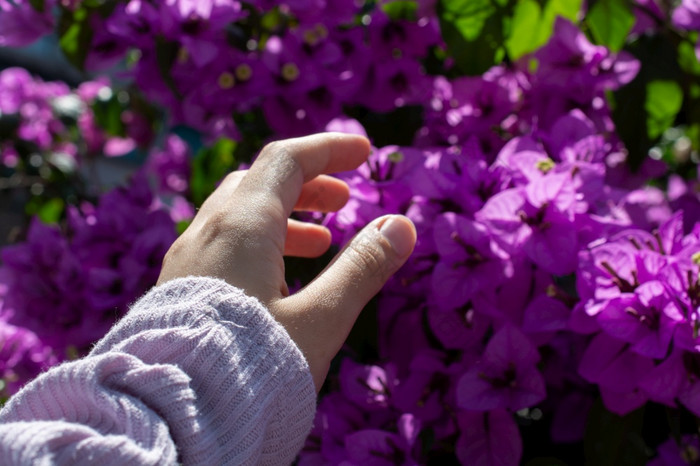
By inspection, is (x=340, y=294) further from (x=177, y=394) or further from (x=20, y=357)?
(x=20, y=357)

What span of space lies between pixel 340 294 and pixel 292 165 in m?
0.11

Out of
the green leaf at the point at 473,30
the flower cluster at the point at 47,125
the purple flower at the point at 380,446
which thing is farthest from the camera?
the flower cluster at the point at 47,125

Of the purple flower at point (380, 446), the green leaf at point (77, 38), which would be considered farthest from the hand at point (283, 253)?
the green leaf at point (77, 38)

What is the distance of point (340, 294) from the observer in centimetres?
52

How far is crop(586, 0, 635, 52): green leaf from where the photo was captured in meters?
0.82

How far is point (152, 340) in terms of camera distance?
1.48 ft

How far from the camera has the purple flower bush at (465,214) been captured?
1.98 ft

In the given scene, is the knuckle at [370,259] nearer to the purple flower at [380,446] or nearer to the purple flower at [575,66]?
the purple flower at [380,446]

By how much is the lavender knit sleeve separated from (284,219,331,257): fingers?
16cm

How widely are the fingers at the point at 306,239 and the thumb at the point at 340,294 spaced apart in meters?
0.10

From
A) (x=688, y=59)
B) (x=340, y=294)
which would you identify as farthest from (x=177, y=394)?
(x=688, y=59)

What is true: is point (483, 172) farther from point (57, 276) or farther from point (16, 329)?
point (16, 329)

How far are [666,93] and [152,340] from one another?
663mm

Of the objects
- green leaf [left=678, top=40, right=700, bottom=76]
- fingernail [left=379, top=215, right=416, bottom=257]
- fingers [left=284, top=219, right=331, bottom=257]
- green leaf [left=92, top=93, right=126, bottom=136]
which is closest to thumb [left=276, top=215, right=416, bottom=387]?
fingernail [left=379, top=215, right=416, bottom=257]
